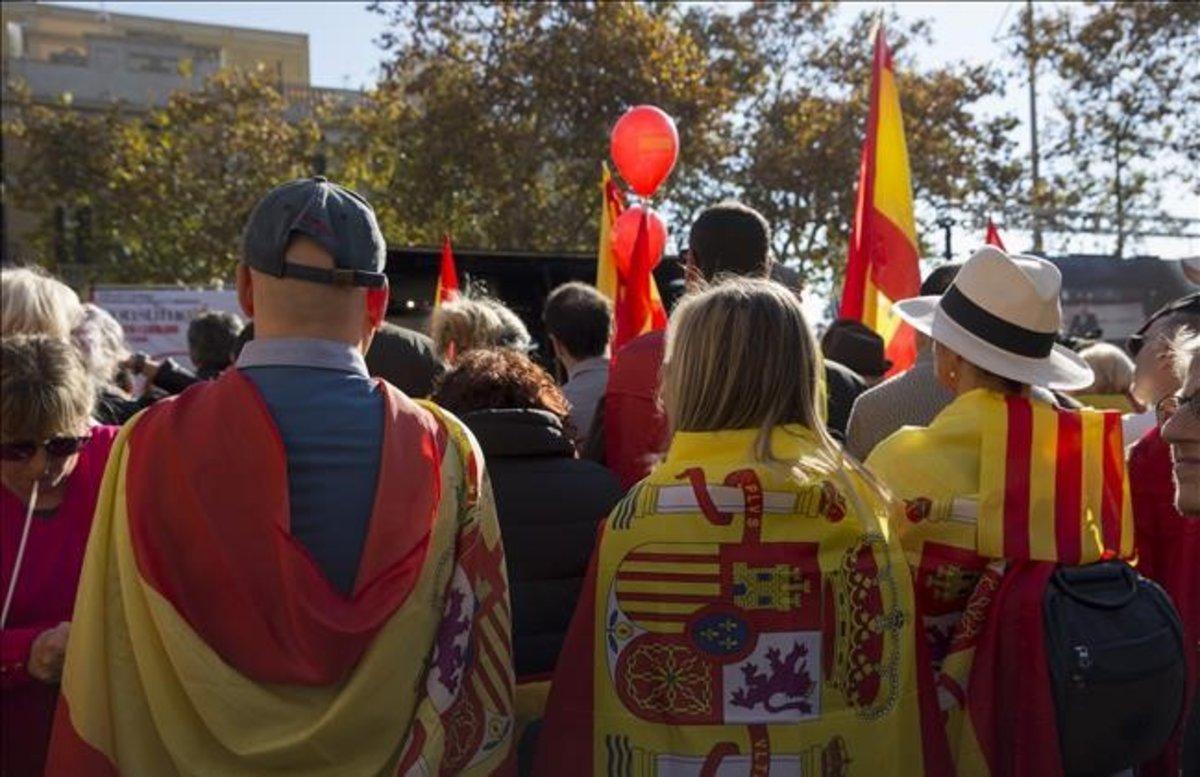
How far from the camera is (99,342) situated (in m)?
4.21

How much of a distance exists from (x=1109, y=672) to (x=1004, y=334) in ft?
2.46

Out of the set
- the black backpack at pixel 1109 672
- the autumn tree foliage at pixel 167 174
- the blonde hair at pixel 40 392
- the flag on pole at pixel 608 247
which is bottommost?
the black backpack at pixel 1109 672

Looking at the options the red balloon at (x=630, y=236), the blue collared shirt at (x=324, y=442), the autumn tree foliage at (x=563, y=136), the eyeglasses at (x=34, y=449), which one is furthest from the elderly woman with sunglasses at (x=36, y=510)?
the autumn tree foliage at (x=563, y=136)

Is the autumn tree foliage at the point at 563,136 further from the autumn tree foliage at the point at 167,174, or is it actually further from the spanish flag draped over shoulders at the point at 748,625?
the spanish flag draped over shoulders at the point at 748,625

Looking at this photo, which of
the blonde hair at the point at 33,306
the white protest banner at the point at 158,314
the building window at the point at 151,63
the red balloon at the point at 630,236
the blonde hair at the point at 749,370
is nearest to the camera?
the blonde hair at the point at 749,370

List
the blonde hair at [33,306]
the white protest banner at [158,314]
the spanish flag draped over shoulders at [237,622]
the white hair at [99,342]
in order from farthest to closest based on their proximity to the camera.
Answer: the white protest banner at [158,314]
the white hair at [99,342]
the blonde hair at [33,306]
the spanish flag draped over shoulders at [237,622]

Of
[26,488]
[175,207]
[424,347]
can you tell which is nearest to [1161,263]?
[424,347]

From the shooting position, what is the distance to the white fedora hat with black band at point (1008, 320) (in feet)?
9.42

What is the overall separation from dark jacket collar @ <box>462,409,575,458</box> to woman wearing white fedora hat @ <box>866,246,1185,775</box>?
2.40 feet

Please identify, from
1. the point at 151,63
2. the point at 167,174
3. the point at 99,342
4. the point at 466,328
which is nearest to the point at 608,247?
the point at 466,328

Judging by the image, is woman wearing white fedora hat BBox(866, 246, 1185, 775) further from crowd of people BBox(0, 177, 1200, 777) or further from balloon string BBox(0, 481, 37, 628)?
balloon string BBox(0, 481, 37, 628)

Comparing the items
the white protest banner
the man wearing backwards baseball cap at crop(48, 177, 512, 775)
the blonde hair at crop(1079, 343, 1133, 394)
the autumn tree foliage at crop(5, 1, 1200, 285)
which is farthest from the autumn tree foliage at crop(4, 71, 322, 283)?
the man wearing backwards baseball cap at crop(48, 177, 512, 775)

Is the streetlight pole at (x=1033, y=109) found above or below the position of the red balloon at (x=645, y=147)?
above

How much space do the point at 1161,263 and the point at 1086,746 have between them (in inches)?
551
